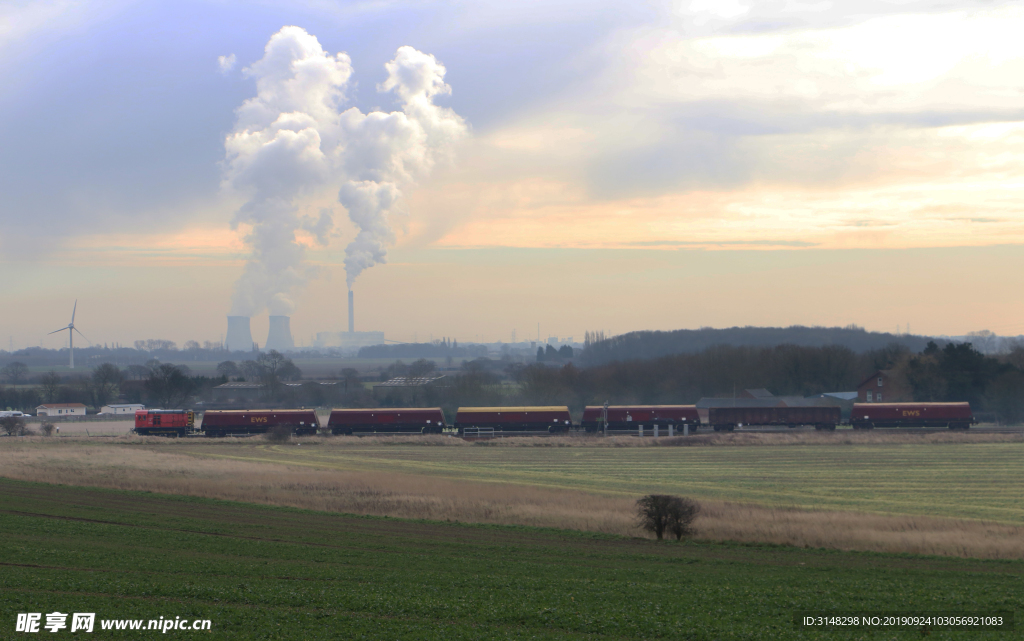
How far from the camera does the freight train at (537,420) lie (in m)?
79.1

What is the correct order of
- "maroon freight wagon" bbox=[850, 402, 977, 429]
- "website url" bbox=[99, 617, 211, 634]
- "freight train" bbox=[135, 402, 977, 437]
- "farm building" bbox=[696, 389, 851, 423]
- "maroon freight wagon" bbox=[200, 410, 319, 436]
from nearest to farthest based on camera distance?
"website url" bbox=[99, 617, 211, 634] < "maroon freight wagon" bbox=[850, 402, 977, 429] < "freight train" bbox=[135, 402, 977, 437] < "maroon freight wagon" bbox=[200, 410, 319, 436] < "farm building" bbox=[696, 389, 851, 423]

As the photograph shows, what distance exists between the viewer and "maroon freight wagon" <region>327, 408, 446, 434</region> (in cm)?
8025

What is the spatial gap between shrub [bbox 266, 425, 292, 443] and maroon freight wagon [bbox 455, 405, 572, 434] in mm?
16670

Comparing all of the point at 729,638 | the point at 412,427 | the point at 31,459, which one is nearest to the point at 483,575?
the point at 729,638

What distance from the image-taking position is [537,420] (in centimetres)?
7988

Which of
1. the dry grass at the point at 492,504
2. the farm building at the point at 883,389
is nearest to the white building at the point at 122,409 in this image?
the dry grass at the point at 492,504

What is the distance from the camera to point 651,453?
62.3m

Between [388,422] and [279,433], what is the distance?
10.6 meters

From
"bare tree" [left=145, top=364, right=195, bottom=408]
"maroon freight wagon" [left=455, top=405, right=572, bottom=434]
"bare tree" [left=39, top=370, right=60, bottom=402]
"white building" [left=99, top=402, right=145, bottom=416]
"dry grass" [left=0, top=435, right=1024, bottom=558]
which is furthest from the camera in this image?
"bare tree" [left=39, top=370, right=60, bottom=402]

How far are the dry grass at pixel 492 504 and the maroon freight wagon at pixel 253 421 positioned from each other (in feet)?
95.0

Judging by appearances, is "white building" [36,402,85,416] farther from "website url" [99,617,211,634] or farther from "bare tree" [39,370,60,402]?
"website url" [99,617,211,634]

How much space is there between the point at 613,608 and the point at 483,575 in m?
4.37

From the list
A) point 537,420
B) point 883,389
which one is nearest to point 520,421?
point 537,420

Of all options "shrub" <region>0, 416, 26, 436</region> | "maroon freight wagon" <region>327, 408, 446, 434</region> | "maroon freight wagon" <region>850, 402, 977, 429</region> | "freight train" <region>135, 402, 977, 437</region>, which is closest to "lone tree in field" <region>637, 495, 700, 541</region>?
"freight train" <region>135, 402, 977, 437</region>
